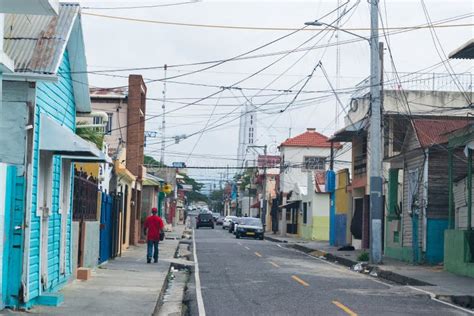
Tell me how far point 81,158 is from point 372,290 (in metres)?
7.82

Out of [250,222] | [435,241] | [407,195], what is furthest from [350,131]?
[250,222]

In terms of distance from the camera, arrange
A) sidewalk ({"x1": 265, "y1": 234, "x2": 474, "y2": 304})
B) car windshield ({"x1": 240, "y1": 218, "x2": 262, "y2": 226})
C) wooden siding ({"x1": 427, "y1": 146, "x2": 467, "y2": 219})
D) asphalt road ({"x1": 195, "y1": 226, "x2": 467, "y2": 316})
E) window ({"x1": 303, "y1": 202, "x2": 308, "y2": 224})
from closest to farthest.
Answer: asphalt road ({"x1": 195, "y1": 226, "x2": 467, "y2": 316}) → sidewalk ({"x1": 265, "y1": 234, "x2": 474, "y2": 304}) → wooden siding ({"x1": 427, "y1": 146, "x2": 467, "y2": 219}) → car windshield ({"x1": 240, "y1": 218, "x2": 262, "y2": 226}) → window ({"x1": 303, "y1": 202, "x2": 308, "y2": 224})

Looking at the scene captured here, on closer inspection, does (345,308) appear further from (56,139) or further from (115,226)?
(115,226)

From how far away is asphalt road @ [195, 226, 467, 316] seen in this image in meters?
14.4

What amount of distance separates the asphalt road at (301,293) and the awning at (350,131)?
13.1 metres

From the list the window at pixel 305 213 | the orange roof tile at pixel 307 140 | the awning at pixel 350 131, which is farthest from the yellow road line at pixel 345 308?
the orange roof tile at pixel 307 140

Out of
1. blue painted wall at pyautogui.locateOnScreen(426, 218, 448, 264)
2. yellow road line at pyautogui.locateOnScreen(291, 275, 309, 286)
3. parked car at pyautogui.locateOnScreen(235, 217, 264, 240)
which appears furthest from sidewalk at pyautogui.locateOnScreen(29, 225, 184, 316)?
parked car at pyautogui.locateOnScreen(235, 217, 264, 240)

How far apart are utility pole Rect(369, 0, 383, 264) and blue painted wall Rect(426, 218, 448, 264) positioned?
201cm

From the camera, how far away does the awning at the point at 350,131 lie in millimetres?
37469

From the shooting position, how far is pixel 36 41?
12367 mm

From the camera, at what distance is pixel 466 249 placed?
22.3m

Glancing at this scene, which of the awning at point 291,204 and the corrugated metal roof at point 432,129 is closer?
the corrugated metal roof at point 432,129

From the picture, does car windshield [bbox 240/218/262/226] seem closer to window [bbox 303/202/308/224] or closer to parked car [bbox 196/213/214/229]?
window [bbox 303/202/308/224]

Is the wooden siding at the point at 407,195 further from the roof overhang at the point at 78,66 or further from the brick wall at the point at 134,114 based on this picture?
the roof overhang at the point at 78,66
